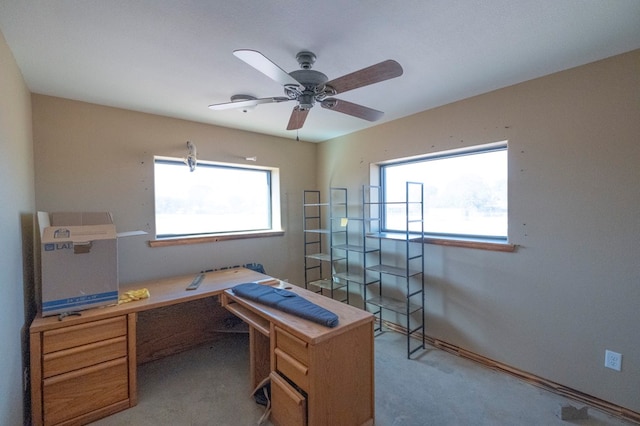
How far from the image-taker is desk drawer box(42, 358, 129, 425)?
1.76 m

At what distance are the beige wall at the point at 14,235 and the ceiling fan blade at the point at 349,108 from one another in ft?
5.67

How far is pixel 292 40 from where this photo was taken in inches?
63.4

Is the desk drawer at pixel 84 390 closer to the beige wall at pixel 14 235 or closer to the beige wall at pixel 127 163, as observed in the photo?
the beige wall at pixel 14 235

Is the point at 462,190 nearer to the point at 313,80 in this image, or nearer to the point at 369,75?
the point at 369,75

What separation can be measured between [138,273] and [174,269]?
316 millimetres

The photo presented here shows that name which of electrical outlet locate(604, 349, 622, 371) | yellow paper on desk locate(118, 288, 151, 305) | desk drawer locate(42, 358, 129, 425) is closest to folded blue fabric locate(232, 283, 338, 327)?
yellow paper on desk locate(118, 288, 151, 305)

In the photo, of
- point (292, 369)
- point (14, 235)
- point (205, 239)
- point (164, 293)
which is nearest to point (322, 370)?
point (292, 369)

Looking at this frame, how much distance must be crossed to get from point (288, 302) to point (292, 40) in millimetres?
1621

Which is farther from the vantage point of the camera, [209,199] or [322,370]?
[209,199]

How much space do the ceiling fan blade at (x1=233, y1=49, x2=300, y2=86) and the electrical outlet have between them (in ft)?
8.84

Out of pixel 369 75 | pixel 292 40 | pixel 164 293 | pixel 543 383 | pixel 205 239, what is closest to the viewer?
pixel 369 75

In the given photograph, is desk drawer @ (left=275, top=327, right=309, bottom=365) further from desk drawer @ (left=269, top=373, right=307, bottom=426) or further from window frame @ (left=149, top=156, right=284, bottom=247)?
window frame @ (left=149, top=156, right=284, bottom=247)

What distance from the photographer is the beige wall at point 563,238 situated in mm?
1837

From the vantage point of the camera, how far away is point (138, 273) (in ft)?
8.96
